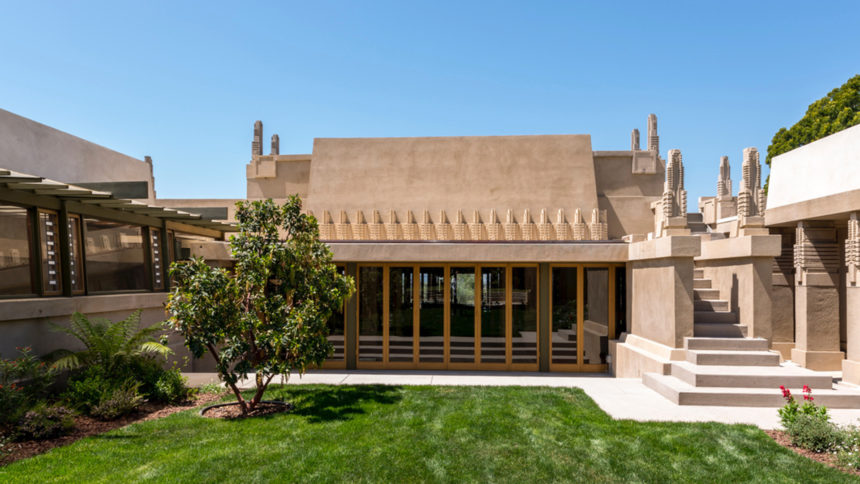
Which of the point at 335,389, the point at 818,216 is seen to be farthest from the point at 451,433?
the point at 818,216

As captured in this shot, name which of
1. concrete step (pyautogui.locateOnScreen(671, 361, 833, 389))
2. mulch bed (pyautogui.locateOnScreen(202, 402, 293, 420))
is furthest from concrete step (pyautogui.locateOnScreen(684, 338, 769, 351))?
mulch bed (pyautogui.locateOnScreen(202, 402, 293, 420))

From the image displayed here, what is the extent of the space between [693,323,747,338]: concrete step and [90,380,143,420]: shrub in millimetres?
11196

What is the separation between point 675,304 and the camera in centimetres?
976

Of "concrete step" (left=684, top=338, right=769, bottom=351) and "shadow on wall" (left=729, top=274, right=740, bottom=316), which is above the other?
"shadow on wall" (left=729, top=274, right=740, bottom=316)

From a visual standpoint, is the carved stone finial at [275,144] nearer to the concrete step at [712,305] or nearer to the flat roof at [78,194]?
the flat roof at [78,194]

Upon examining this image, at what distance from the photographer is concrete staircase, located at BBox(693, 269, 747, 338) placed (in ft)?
34.1

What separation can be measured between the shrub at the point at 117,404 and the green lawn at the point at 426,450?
667 mm

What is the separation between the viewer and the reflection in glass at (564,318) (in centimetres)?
1245

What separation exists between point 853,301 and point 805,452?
5371 mm

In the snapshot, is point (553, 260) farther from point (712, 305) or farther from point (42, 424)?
point (42, 424)

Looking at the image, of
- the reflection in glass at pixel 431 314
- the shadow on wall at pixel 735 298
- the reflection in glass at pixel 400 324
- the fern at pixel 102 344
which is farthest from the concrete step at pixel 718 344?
the fern at pixel 102 344

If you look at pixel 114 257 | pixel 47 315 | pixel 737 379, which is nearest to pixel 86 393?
pixel 47 315

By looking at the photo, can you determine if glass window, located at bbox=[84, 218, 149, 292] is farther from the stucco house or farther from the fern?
the fern

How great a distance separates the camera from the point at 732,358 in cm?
957
